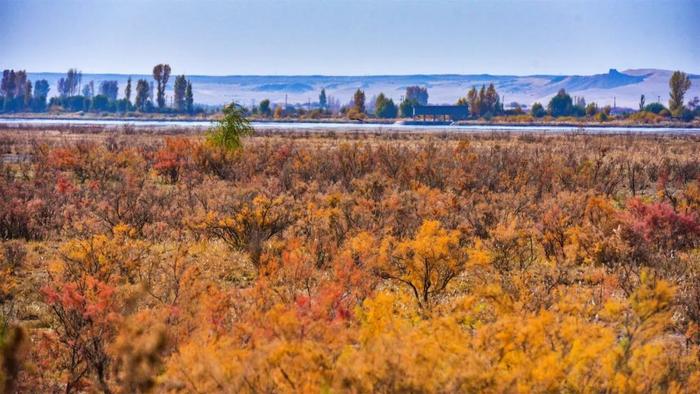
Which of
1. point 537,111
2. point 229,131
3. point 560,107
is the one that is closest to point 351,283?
point 229,131

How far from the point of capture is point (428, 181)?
75.9 ft

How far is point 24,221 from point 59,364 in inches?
321

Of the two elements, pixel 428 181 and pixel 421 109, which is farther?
pixel 421 109

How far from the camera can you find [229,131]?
2956 centimetres

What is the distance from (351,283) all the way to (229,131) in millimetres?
20443

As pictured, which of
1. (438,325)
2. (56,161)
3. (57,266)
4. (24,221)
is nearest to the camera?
(438,325)

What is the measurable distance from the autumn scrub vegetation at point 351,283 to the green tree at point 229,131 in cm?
346

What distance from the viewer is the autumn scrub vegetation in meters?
5.62

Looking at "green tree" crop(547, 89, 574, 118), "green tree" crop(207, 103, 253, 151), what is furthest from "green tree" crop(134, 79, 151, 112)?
"green tree" crop(207, 103, 253, 151)

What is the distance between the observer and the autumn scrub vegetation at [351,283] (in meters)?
5.62

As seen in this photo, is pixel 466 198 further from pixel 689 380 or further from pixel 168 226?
pixel 689 380

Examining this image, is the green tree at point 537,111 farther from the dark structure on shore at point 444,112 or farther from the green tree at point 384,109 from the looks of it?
the green tree at point 384,109

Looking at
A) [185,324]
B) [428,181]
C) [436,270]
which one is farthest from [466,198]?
[185,324]

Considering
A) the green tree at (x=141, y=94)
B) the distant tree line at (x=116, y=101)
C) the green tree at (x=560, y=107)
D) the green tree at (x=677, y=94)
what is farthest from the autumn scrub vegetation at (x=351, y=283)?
the green tree at (x=141, y=94)
